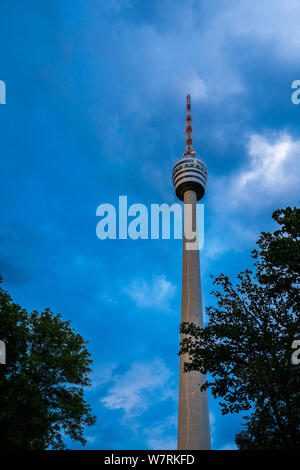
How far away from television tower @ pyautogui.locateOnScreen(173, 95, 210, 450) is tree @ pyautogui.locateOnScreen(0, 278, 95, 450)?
40842 mm

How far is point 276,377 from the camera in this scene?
Answer: 20.5 metres

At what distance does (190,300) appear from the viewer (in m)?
79.6

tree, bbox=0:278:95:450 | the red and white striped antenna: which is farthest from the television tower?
tree, bbox=0:278:95:450

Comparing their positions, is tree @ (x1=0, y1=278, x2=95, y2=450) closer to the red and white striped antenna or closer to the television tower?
the television tower

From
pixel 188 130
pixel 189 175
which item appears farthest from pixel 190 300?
pixel 188 130

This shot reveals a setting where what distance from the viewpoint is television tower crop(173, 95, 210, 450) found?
65688 millimetres

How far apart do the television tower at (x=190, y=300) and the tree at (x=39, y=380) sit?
4084cm

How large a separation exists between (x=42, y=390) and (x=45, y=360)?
2.26 metres

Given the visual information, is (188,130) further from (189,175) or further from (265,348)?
(265,348)

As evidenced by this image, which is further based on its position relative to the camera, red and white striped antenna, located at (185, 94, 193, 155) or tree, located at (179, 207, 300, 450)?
red and white striped antenna, located at (185, 94, 193, 155)

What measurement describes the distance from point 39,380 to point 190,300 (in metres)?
53.1

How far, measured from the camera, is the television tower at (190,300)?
216 ft
